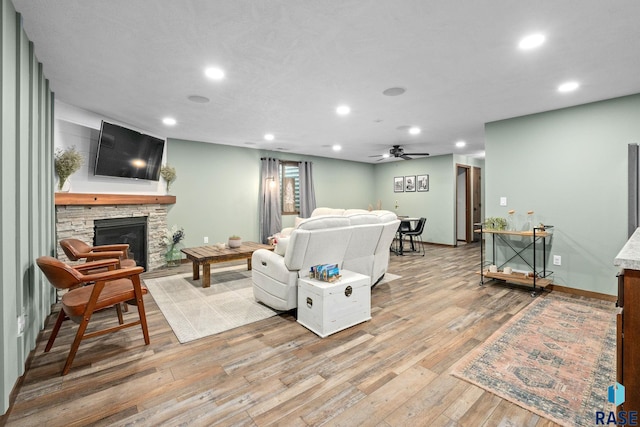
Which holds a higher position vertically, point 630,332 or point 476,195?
point 476,195

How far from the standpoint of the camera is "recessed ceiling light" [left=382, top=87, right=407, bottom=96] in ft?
10.4

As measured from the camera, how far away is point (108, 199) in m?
4.20

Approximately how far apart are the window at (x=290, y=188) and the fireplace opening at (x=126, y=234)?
3191 mm

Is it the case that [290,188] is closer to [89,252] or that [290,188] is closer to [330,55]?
[89,252]

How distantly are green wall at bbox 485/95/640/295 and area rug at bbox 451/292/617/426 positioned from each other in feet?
2.84

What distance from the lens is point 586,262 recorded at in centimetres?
364

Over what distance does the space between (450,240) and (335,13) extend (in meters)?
6.71

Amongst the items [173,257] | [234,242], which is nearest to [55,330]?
[234,242]

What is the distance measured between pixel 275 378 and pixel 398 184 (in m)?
7.47

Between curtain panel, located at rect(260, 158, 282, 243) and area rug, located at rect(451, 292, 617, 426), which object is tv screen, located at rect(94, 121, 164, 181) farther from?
area rug, located at rect(451, 292, 617, 426)

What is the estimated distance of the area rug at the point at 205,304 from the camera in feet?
9.07

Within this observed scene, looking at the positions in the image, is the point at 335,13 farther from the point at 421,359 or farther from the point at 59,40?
the point at 421,359

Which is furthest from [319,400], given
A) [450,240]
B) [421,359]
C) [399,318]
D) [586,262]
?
[450,240]

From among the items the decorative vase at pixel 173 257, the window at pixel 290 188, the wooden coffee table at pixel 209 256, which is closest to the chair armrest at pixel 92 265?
the wooden coffee table at pixel 209 256
